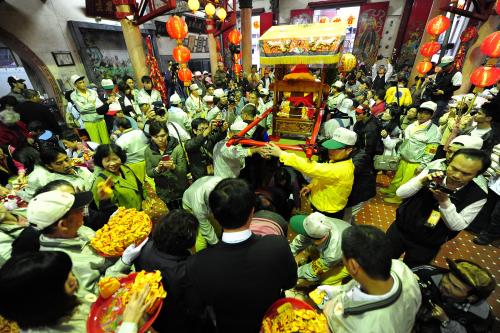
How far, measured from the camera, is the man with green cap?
208 cm

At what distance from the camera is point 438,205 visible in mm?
2061

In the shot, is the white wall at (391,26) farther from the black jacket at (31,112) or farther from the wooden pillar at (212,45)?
the black jacket at (31,112)

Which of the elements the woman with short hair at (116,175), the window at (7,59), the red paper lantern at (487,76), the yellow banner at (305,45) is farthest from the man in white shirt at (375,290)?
the window at (7,59)

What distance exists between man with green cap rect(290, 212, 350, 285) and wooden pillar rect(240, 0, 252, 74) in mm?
12581

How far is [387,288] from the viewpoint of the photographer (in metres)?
1.34

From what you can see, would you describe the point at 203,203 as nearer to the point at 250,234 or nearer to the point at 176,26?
the point at 250,234

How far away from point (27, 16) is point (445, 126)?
1267 cm

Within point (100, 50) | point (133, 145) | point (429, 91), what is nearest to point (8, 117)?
point (133, 145)

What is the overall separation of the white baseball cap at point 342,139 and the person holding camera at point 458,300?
1.40 m

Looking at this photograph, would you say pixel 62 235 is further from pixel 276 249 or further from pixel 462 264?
pixel 462 264

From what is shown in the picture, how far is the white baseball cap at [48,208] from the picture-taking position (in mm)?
1569

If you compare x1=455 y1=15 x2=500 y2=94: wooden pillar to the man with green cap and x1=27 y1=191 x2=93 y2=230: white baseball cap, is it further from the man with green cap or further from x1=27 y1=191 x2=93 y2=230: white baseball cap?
x1=27 y1=191 x2=93 y2=230: white baseball cap

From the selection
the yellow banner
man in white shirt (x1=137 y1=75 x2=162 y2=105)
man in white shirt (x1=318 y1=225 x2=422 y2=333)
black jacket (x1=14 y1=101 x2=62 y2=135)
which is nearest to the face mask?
black jacket (x1=14 y1=101 x2=62 y2=135)

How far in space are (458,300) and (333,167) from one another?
150 centimetres
